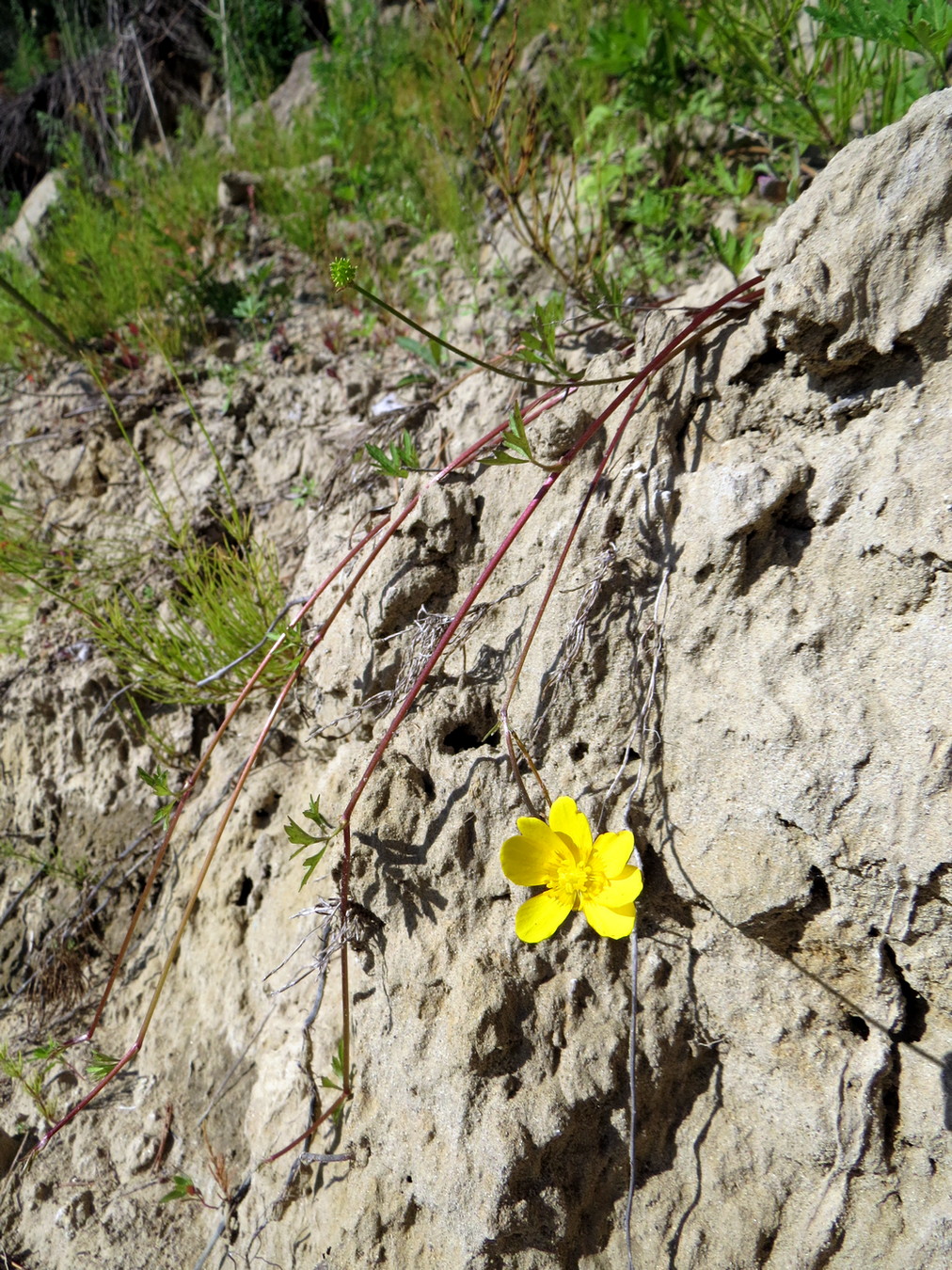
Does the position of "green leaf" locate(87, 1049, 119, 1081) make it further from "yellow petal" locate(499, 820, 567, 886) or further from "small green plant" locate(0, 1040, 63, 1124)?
"yellow petal" locate(499, 820, 567, 886)

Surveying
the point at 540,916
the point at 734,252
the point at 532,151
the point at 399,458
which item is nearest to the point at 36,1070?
the point at 540,916

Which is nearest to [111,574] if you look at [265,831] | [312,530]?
[312,530]

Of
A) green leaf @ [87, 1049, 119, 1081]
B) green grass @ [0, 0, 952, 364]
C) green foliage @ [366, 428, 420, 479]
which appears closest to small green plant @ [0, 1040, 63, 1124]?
green leaf @ [87, 1049, 119, 1081]

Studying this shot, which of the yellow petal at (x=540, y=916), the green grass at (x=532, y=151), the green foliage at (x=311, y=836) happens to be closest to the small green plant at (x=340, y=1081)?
the green foliage at (x=311, y=836)

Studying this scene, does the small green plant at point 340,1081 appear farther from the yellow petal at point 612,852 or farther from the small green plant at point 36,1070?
the small green plant at point 36,1070

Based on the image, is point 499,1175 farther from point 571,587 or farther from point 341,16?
point 341,16

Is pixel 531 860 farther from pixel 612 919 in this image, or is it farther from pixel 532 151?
pixel 532 151
